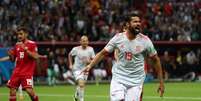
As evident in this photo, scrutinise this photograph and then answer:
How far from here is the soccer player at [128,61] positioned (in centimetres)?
1224

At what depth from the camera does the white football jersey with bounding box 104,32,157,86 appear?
40.2 feet

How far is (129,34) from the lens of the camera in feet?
40.2

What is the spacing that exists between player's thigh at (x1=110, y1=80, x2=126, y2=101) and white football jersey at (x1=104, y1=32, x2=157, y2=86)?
0.09 meters

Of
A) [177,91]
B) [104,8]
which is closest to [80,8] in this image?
[104,8]

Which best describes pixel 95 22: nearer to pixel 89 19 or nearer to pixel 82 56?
pixel 89 19

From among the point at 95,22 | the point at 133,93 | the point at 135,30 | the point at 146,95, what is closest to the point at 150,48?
the point at 135,30

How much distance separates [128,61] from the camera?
12320 mm

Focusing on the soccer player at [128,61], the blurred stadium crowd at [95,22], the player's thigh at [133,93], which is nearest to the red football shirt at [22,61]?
the soccer player at [128,61]

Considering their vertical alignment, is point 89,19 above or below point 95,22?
above

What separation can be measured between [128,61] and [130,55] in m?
0.12

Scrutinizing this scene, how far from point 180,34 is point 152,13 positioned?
3257 mm

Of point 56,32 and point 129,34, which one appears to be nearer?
point 129,34

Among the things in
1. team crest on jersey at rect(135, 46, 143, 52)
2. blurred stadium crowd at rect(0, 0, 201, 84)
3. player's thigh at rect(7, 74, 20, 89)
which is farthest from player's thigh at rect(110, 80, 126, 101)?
blurred stadium crowd at rect(0, 0, 201, 84)

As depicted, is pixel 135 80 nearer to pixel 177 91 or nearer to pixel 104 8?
pixel 177 91
